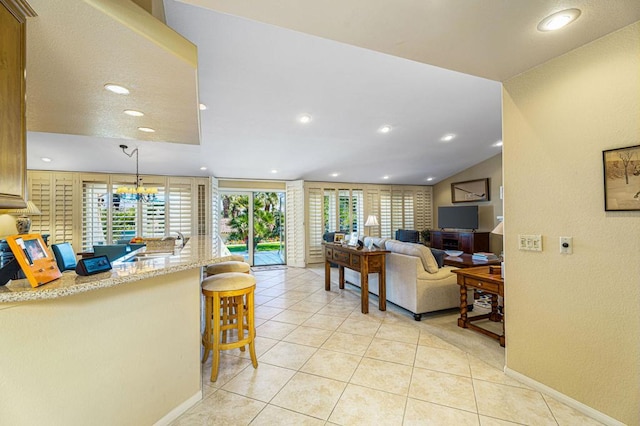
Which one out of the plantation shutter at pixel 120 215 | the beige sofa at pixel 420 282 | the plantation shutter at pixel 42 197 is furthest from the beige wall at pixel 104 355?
the plantation shutter at pixel 42 197

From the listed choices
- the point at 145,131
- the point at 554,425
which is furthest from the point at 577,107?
the point at 145,131

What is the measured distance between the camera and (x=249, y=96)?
10.9 feet

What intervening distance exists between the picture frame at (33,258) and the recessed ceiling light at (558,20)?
2.76 metres

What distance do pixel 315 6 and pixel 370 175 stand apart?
6.03 m

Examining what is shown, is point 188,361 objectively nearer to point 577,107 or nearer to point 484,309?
point 577,107

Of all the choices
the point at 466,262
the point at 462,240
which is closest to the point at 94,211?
the point at 466,262

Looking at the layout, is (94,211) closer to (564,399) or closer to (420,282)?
(420,282)

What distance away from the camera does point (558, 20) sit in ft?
4.99

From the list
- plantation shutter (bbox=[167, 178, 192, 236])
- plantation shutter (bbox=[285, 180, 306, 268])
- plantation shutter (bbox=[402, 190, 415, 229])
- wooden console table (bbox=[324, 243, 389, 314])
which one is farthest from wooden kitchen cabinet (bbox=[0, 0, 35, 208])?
plantation shutter (bbox=[402, 190, 415, 229])

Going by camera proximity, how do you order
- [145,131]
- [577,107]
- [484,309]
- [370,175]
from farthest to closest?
[370,175], [484,309], [145,131], [577,107]

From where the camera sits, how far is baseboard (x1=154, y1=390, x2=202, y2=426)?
5.72 ft

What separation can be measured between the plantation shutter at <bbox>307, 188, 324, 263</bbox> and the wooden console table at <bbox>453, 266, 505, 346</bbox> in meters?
4.41

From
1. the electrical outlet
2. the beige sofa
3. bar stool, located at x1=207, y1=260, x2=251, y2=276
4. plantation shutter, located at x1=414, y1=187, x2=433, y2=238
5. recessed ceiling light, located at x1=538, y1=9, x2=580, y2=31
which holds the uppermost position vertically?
recessed ceiling light, located at x1=538, y1=9, x2=580, y2=31

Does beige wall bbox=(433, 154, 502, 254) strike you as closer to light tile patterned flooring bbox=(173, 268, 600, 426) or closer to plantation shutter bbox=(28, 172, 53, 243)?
light tile patterned flooring bbox=(173, 268, 600, 426)
